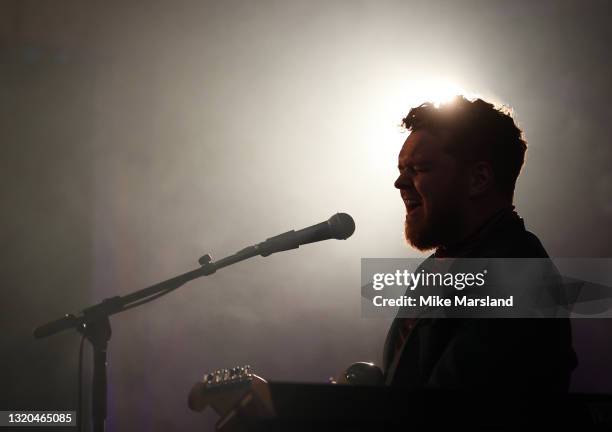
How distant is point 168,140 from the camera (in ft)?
12.6

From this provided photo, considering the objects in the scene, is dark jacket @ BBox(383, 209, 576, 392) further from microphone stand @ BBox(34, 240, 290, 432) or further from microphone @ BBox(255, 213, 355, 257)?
microphone stand @ BBox(34, 240, 290, 432)

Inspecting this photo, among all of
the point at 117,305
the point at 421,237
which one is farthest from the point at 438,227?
the point at 117,305

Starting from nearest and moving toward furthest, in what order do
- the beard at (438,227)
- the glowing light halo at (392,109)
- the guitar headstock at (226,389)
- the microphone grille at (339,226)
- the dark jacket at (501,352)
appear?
the guitar headstock at (226,389) → the dark jacket at (501,352) → the beard at (438,227) → the microphone grille at (339,226) → the glowing light halo at (392,109)

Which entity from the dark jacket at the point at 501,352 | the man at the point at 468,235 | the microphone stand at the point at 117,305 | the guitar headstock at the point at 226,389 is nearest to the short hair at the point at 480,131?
the man at the point at 468,235

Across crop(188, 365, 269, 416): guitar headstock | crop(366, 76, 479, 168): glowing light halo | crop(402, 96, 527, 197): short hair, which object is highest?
crop(366, 76, 479, 168): glowing light halo

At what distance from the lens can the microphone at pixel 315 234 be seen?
207 cm

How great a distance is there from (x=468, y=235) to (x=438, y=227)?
0.09 metres

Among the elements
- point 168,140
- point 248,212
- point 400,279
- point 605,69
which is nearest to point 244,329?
point 248,212

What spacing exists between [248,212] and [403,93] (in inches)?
45.3

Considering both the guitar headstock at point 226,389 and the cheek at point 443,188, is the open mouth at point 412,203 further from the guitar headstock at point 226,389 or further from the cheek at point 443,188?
the guitar headstock at point 226,389

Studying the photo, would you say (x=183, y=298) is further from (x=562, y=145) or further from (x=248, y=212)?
(x=562, y=145)

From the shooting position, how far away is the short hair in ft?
6.55

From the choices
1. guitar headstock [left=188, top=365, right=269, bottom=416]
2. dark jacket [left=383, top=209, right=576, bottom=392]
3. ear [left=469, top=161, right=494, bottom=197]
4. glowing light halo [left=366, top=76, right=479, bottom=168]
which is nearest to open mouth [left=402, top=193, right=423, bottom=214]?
ear [left=469, top=161, right=494, bottom=197]

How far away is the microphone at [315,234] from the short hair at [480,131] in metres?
0.39
